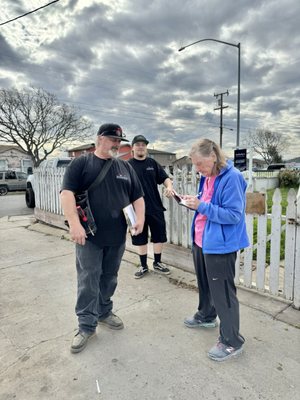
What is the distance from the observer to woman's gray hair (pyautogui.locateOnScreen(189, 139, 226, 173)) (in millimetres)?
2215

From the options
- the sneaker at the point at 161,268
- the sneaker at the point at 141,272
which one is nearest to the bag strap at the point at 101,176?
the sneaker at the point at 141,272

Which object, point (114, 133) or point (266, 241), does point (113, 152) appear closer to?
point (114, 133)

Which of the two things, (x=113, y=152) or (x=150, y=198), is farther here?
(x=150, y=198)

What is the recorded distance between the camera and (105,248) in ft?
8.58

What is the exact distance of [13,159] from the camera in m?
42.8

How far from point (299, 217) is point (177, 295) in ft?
5.17

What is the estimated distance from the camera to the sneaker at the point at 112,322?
2.77 meters

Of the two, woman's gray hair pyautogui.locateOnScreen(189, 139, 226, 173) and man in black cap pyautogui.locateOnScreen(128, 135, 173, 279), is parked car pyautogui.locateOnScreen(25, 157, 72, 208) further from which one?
woman's gray hair pyautogui.locateOnScreen(189, 139, 226, 173)

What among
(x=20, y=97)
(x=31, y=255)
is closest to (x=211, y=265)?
(x=31, y=255)

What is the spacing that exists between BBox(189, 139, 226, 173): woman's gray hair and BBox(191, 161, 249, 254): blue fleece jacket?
5 cm

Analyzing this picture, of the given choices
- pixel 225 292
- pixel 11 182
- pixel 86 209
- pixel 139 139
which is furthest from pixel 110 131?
pixel 11 182

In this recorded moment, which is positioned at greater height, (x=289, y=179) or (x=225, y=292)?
(x=289, y=179)

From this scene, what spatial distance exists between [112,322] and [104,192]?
1248 millimetres

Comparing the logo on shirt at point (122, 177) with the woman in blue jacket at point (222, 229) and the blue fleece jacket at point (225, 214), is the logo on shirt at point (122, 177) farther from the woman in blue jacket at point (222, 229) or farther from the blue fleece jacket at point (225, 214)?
the blue fleece jacket at point (225, 214)
